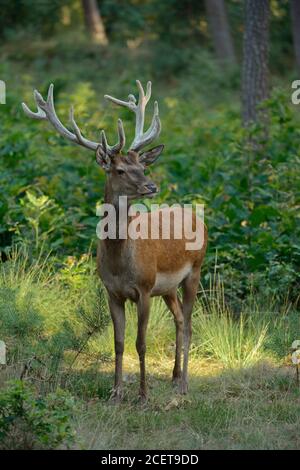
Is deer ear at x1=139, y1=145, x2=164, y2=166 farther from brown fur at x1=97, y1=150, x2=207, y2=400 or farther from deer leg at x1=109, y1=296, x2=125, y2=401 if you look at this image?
deer leg at x1=109, y1=296, x2=125, y2=401

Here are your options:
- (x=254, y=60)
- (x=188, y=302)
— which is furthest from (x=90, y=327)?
(x=254, y=60)

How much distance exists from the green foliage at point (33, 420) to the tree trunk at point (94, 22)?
21691 millimetres

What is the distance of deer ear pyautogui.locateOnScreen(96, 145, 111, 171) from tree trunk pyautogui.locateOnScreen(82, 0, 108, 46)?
20219 mm

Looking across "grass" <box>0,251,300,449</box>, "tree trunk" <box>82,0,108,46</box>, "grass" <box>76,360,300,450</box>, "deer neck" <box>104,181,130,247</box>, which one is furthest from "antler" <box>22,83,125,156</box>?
"tree trunk" <box>82,0,108,46</box>

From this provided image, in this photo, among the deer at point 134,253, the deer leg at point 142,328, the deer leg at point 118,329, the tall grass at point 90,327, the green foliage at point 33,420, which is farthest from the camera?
the tall grass at point 90,327

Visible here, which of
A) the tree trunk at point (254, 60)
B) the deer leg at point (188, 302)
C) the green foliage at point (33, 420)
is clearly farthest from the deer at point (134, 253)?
the tree trunk at point (254, 60)

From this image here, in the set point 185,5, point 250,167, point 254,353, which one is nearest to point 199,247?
point 254,353

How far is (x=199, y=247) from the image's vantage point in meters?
7.95

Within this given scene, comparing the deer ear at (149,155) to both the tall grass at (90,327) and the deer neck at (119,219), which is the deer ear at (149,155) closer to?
the deer neck at (119,219)

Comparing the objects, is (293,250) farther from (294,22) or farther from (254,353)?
(294,22)

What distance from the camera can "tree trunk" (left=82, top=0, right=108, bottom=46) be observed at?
26516 millimetres

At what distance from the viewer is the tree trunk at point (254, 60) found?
1280cm

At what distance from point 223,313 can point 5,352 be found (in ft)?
8.08

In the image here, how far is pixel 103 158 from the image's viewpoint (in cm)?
697
